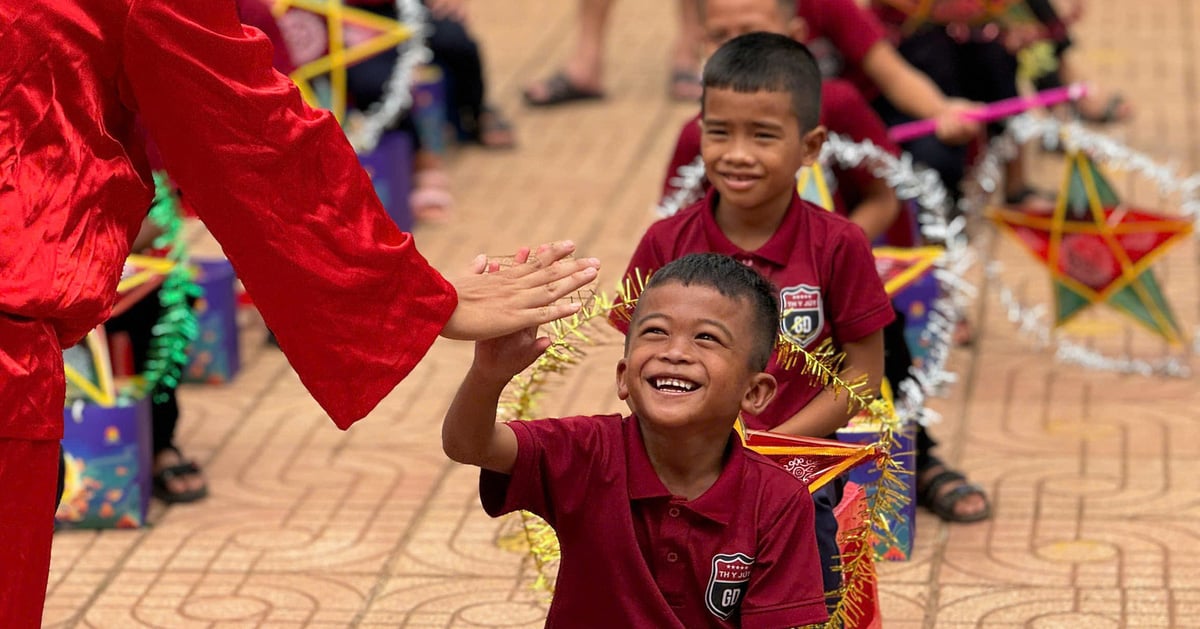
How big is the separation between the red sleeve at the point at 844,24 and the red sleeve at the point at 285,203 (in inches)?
119

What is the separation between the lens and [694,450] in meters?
3.18

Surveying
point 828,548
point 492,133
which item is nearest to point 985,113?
point 828,548

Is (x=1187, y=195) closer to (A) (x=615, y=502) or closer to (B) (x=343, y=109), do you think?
(B) (x=343, y=109)

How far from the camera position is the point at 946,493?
202 inches

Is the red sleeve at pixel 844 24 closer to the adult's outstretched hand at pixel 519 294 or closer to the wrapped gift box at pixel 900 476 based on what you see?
the wrapped gift box at pixel 900 476

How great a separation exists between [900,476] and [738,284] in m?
1.72

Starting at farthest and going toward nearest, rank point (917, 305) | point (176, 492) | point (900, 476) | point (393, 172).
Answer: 1. point (393, 172)
2. point (917, 305)
3. point (176, 492)
4. point (900, 476)

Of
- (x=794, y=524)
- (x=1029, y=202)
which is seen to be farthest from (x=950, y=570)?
(x=1029, y=202)

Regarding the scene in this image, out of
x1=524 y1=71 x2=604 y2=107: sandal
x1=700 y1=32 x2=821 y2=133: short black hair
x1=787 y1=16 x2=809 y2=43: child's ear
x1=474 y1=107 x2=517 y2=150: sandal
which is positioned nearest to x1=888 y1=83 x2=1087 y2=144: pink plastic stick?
x1=787 y1=16 x2=809 y2=43: child's ear

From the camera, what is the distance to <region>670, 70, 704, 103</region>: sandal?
10148mm

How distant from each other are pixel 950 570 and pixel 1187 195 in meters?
2.13

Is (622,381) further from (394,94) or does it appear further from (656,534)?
(394,94)

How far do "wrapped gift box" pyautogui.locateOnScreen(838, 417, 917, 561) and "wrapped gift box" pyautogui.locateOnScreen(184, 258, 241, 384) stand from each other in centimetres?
245

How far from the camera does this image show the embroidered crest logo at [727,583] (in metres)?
3.12
